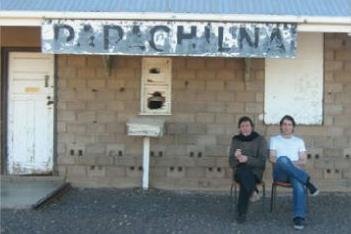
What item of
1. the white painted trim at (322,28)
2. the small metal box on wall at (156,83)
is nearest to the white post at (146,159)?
the small metal box on wall at (156,83)

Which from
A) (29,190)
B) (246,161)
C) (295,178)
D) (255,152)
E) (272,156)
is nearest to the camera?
(295,178)

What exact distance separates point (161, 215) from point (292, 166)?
1666 mm

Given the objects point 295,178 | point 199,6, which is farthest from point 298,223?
point 199,6

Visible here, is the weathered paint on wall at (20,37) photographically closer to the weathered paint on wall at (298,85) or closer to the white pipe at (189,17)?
the white pipe at (189,17)

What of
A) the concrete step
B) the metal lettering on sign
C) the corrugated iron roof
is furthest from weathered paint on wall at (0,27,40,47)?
the concrete step

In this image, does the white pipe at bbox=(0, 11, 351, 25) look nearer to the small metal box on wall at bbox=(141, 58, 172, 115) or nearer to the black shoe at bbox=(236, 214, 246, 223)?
the small metal box on wall at bbox=(141, 58, 172, 115)

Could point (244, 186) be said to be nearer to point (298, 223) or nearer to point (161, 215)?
point (298, 223)

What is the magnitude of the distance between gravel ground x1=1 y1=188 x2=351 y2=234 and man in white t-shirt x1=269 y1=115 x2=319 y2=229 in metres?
0.26

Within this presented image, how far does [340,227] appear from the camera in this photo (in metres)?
7.72

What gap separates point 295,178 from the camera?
25.5 ft

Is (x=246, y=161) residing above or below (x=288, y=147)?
below

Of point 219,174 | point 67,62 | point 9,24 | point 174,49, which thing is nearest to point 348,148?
point 219,174

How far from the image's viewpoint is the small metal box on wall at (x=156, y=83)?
396 inches

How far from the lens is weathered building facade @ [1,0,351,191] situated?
9.94m
